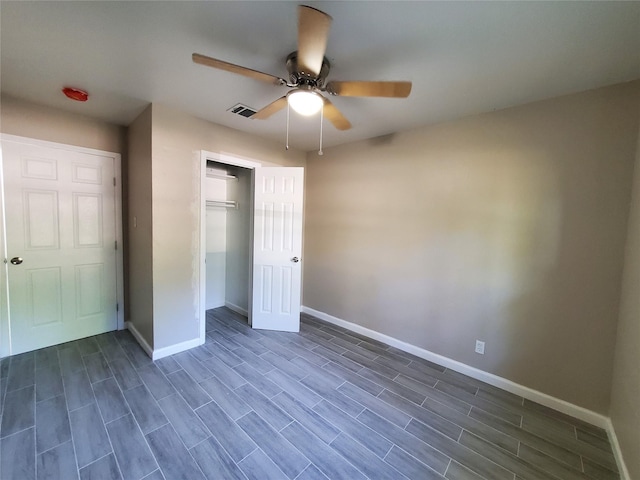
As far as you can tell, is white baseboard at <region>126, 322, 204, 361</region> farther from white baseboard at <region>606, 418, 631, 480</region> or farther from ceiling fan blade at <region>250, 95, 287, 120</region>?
white baseboard at <region>606, 418, 631, 480</region>

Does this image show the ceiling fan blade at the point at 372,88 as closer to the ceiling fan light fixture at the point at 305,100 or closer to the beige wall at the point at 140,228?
the ceiling fan light fixture at the point at 305,100

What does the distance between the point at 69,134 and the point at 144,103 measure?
1035 mm

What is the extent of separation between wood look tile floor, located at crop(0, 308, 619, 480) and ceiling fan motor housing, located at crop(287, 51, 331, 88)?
2.33 metres

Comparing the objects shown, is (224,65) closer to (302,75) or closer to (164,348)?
(302,75)

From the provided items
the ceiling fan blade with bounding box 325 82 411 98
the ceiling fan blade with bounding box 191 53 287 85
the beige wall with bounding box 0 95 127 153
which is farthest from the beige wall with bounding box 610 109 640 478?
the beige wall with bounding box 0 95 127 153

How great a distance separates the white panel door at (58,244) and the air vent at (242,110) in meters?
1.72

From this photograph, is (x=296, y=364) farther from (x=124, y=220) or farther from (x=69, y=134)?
(x=69, y=134)

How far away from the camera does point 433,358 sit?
8.76 feet

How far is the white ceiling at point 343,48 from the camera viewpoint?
126 cm

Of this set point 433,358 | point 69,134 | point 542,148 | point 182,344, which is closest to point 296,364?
point 182,344

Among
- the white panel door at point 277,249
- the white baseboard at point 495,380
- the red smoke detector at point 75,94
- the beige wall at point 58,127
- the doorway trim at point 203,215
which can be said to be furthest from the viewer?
the white panel door at point 277,249

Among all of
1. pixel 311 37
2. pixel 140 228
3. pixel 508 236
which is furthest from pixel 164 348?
pixel 508 236

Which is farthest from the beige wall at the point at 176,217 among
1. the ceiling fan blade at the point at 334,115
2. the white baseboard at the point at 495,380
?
the white baseboard at the point at 495,380

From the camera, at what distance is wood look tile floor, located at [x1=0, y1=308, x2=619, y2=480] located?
58.4 inches
